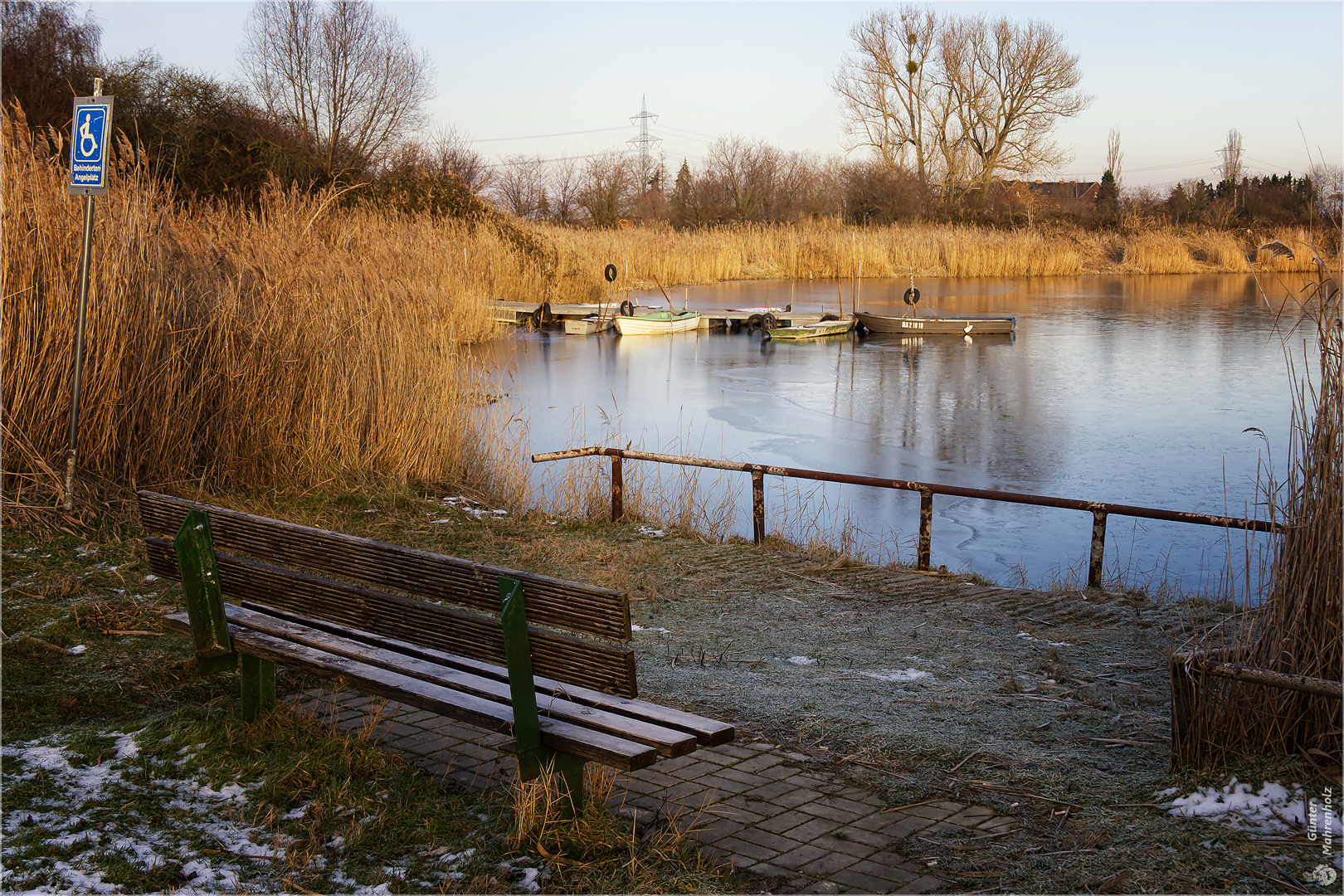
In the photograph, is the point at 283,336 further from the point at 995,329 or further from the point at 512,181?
the point at 512,181

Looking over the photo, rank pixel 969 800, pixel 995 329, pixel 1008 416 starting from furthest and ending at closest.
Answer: pixel 995 329, pixel 1008 416, pixel 969 800

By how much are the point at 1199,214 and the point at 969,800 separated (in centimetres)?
5008

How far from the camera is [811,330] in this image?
26.2 metres

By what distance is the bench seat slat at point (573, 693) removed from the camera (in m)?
2.98

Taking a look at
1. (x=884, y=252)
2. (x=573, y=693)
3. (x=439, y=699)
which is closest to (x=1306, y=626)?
(x=573, y=693)

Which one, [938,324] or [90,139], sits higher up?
[90,139]

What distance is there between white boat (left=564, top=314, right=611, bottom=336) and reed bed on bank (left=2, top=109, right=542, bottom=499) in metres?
15.8

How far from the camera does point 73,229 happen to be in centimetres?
722

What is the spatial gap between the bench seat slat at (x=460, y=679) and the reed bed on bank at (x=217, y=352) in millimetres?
3756

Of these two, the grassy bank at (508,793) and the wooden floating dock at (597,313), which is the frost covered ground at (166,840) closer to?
the grassy bank at (508,793)

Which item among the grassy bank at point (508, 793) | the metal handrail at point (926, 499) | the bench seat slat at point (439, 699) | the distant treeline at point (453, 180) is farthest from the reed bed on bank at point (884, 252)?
the bench seat slat at point (439, 699)

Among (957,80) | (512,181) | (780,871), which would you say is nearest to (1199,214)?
(957,80)

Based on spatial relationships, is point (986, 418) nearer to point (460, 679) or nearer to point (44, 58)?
point (460, 679)

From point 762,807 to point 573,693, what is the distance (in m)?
0.70
